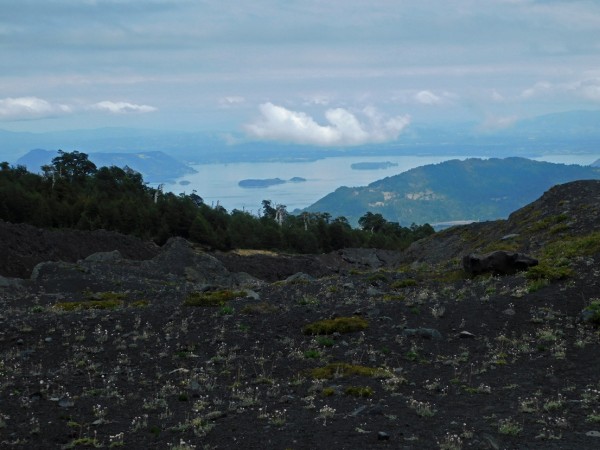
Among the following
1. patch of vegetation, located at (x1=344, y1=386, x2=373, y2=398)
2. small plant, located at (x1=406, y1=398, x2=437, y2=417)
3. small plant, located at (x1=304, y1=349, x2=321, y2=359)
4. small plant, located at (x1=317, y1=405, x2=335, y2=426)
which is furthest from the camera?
small plant, located at (x1=304, y1=349, x2=321, y2=359)

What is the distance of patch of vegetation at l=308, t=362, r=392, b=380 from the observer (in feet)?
54.7

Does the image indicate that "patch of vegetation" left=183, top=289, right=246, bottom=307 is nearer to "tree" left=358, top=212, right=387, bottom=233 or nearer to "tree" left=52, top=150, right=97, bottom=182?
"tree" left=52, top=150, right=97, bottom=182

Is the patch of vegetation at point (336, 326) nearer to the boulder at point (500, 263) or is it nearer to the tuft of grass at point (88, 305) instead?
the tuft of grass at point (88, 305)

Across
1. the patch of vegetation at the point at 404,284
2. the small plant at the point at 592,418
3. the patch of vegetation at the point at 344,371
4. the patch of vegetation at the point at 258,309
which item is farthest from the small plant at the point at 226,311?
the small plant at the point at 592,418

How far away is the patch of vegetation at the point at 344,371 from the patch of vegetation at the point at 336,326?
11.7ft

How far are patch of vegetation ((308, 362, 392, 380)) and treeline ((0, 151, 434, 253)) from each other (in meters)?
85.4

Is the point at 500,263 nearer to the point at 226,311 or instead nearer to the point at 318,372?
the point at 226,311

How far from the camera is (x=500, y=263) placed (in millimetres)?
30703

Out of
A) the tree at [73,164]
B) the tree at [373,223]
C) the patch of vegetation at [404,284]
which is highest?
the tree at [73,164]

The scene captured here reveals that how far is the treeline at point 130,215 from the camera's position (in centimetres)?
9915

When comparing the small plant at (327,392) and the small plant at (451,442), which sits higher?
the small plant at (451,442)

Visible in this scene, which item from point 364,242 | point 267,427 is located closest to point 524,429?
point 267,427

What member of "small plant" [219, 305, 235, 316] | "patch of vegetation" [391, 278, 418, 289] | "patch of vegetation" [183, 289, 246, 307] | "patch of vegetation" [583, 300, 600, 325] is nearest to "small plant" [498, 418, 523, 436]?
"patch of vegetation" [583, 300, 600, 325]

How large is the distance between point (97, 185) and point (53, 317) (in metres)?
110
